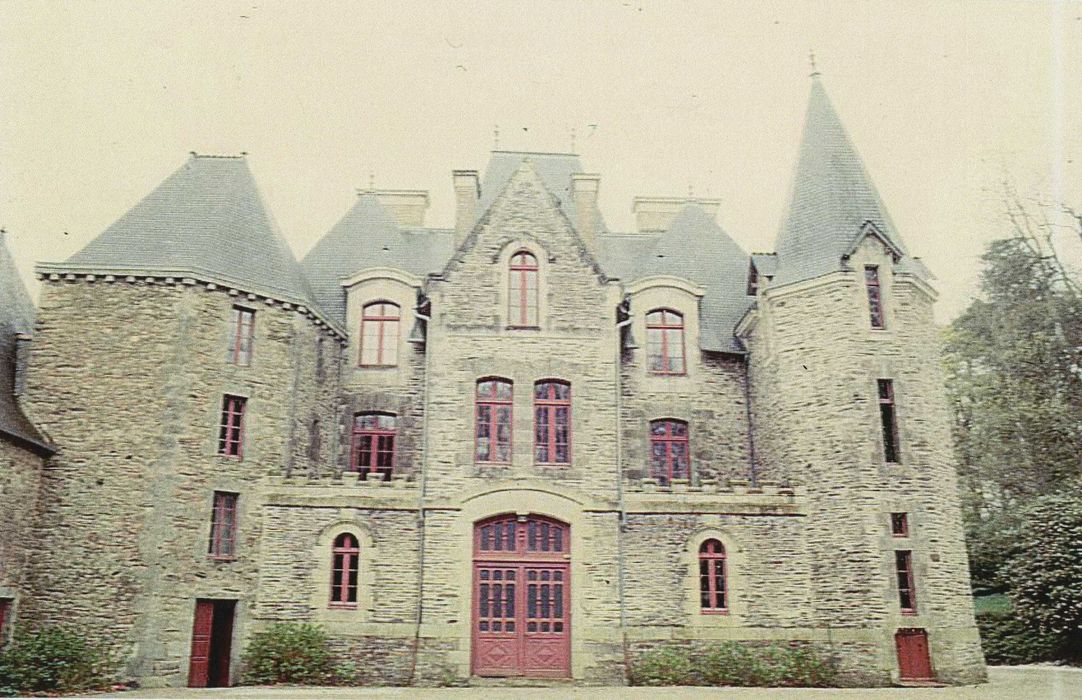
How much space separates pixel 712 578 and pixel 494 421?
19.3 feet

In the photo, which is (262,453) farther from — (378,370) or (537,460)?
(537,460)

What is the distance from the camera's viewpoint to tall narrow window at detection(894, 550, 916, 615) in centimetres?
1834

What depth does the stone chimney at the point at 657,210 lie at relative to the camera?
27.8 meters

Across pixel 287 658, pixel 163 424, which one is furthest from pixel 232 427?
pixel 287 658

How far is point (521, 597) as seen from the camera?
1852 centimetres

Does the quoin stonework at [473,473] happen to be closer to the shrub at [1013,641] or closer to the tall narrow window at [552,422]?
the tall narrow window at [552,422]

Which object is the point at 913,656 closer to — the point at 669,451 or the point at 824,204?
the point at 669,451

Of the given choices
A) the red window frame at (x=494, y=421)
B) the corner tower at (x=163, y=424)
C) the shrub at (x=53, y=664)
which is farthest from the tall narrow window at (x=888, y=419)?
the shrub at (x=53, y=664)

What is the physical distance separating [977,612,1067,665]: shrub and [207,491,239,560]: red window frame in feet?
65.7

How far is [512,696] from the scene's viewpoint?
15352 mm

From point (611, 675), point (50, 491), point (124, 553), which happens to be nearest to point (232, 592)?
point (124, 553)

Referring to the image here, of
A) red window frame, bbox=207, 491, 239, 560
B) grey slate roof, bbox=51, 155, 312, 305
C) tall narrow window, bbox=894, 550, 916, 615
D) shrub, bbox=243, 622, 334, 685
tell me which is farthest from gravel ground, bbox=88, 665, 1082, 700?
grey slate roof, bbox=51, 155, 312, 305

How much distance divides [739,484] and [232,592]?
11.1 m

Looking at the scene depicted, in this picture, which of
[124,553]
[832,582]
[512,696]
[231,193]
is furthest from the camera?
[231,193]
